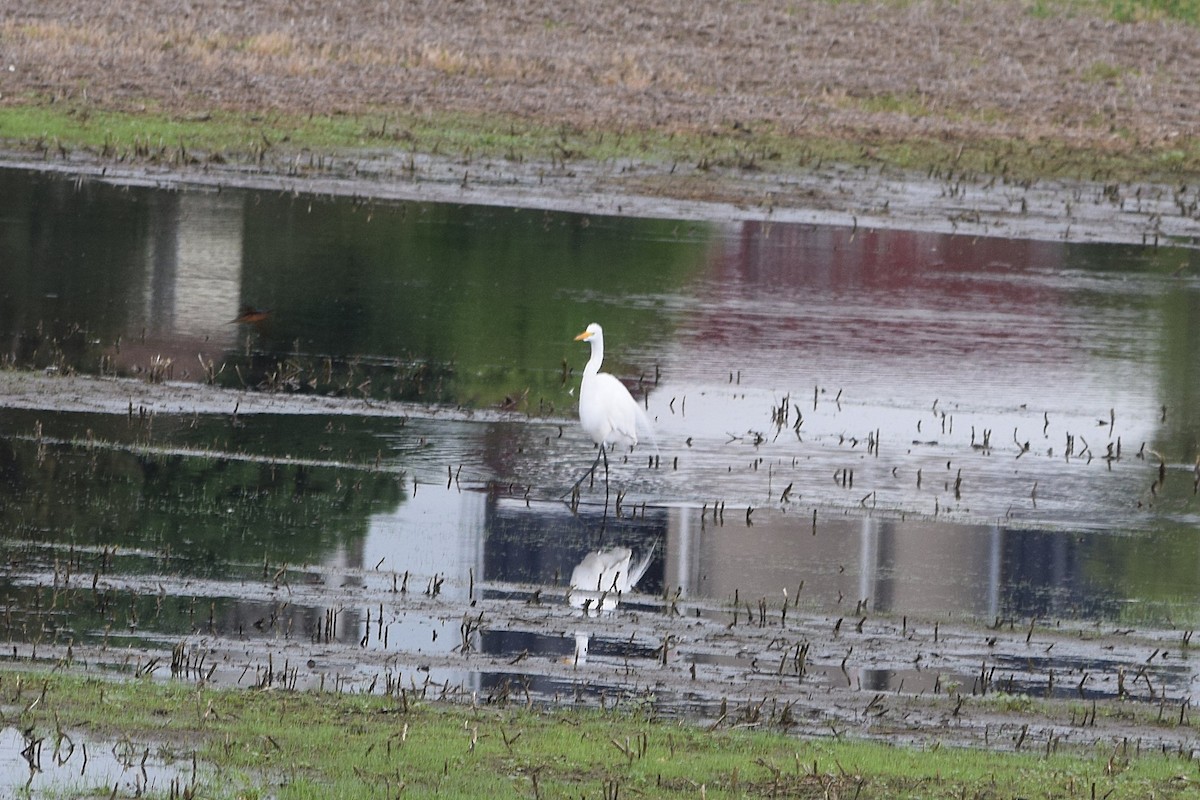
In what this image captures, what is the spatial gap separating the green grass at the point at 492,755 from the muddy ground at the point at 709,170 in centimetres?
44

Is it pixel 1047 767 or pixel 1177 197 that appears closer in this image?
pixel 1047 767

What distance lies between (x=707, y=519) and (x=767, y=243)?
12.8m

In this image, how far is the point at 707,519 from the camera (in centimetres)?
1322

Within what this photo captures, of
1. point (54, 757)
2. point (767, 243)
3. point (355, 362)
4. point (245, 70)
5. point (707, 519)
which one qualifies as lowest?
point (54, 757)

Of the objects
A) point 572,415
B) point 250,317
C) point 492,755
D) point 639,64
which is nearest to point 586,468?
point 572,415

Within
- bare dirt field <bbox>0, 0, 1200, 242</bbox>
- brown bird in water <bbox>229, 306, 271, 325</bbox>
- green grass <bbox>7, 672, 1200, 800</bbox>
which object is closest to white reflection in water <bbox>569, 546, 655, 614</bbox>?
green grass <bbox>7, 672, 1200, 800</bbox>

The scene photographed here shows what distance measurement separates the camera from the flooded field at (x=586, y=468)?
992 cm

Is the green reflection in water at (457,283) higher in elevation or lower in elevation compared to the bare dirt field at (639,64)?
lower

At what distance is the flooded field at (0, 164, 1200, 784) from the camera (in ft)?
32.6

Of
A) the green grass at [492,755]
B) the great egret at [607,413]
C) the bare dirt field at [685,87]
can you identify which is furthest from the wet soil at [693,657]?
the bare dirt field at [685,87]

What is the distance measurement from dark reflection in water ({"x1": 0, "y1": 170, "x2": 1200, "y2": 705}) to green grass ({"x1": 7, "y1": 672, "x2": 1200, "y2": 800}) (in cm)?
147

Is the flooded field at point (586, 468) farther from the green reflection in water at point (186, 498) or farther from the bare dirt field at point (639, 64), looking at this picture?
the bare dirt field at point (639, 64)

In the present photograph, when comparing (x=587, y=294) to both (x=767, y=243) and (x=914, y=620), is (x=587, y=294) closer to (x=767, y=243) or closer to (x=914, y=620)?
(x=767, y=243)

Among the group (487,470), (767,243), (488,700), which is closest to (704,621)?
(488,700)
